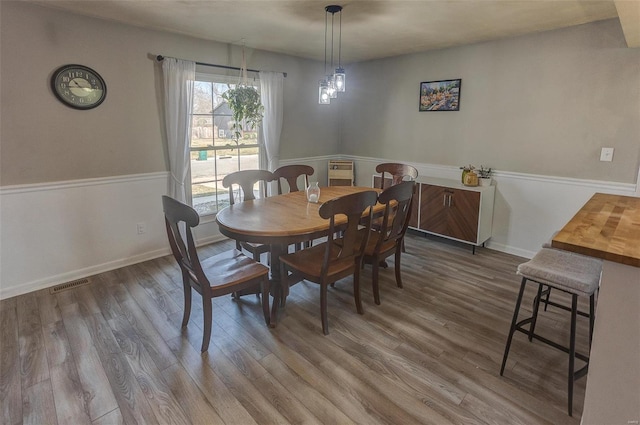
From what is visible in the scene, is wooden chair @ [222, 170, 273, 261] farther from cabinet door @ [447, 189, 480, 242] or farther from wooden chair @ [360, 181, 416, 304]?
cabinet door @ [447, 189, 480, 242]

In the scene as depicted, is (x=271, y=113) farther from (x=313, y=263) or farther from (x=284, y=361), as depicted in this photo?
(x=284, y=361)

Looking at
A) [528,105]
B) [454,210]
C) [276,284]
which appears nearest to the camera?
[276,284]

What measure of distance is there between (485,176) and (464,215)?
566mm

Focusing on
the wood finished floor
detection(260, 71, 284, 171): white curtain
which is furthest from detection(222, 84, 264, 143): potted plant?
the wood finished floor

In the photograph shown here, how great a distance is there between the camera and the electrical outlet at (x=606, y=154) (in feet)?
10.6

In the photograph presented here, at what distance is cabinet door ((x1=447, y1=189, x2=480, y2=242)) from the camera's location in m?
3.81

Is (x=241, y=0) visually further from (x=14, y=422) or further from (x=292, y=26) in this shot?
(x=14, y=422)

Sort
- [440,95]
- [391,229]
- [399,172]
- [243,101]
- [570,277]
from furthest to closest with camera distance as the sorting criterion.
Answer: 1. [440,95]
2. [399,172]
3. [243,101]
4. [391,229]
5. [570,277]

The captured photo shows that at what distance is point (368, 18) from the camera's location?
313cm

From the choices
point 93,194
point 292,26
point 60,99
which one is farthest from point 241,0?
point 93,194

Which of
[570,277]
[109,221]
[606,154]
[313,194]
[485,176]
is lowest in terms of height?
[109,221]

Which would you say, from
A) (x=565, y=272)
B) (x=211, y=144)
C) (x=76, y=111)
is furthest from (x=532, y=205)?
(x=76, y=111)

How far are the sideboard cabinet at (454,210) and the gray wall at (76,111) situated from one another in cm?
283

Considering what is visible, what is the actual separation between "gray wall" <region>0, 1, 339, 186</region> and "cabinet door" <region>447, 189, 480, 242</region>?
10.1ft
